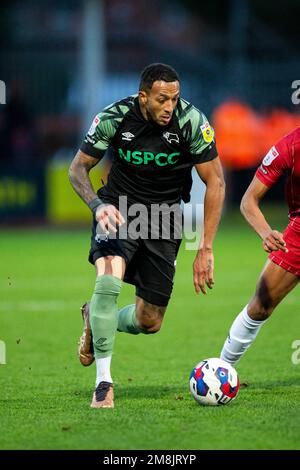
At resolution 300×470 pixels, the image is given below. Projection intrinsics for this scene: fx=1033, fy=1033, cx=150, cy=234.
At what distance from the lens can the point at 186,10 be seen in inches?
1553

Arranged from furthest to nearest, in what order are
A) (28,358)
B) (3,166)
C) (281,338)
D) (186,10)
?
(186,10)
(3,166)
(281,338)
(28,358)

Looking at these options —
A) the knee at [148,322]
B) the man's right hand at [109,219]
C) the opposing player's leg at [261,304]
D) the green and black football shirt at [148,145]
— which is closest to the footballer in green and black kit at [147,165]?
the green and black football shirt at [148,145]

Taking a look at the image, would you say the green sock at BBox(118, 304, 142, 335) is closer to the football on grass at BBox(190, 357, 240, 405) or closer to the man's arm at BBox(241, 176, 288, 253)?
the football on grass at BBox(190, 357, 240, 405)

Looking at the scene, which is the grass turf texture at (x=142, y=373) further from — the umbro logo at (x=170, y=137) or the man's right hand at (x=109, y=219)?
the umbro logo at (x=170, y=137)

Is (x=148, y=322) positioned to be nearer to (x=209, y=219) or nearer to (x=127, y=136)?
(x=209, y=219)

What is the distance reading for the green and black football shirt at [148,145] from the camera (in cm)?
695

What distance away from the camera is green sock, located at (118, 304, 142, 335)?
756cm

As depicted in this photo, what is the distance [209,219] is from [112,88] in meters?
19.8

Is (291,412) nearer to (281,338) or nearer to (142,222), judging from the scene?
(142,222)

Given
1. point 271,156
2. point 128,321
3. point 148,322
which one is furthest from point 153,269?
point 271,156

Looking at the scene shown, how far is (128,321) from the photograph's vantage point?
7602 millimetres

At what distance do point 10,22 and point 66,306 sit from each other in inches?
987

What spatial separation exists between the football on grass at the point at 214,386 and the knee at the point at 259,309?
2.08 feet
